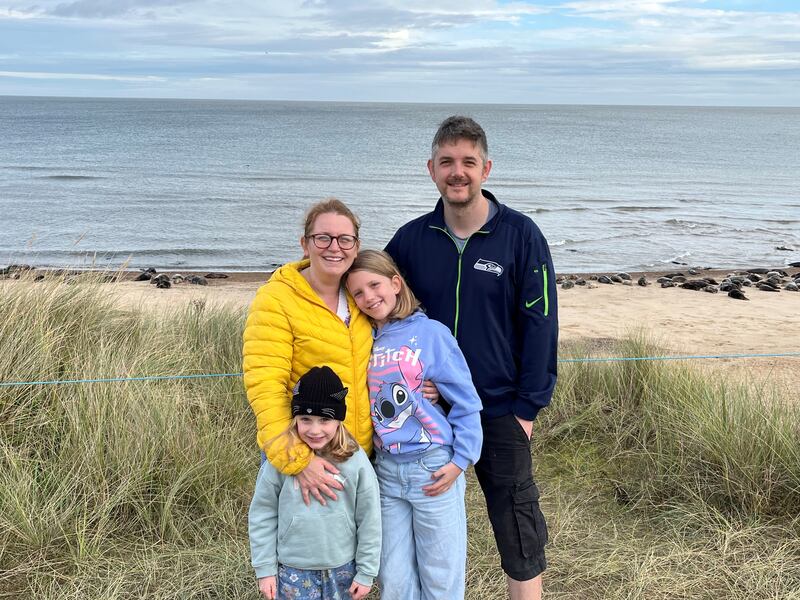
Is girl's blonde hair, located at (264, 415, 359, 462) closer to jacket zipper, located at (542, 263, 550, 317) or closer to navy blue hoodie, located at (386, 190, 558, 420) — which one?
navy blue hoodie, located at (386, 190, 558, 420)

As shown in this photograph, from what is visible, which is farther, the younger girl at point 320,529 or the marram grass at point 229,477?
the marram grass at point 229,477

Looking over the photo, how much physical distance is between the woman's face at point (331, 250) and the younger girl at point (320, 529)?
0.39 metres

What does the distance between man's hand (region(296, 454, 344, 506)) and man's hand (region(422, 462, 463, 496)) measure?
0.35 m

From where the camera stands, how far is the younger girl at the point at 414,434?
2.76 metres

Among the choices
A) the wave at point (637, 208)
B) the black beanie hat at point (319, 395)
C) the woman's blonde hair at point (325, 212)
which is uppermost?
the woman's blonde hair at point (325, 212)

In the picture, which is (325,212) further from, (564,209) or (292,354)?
(564,209)

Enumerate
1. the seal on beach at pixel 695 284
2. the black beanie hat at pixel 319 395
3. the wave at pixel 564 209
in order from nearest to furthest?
1. the black beanie hat at pixel 319 395
2. the seal on beach at pixel 695 284
3. the wave at pixel 564 209

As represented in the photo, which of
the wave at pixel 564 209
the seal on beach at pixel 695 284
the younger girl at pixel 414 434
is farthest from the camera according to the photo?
the wave at pixel 564 209

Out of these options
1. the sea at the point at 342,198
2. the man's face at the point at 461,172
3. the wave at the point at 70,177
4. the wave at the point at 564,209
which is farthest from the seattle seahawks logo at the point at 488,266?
the wave at the point at 70,177

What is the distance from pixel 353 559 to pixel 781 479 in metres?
2.85

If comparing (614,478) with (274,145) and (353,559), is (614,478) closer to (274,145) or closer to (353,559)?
(353,559)

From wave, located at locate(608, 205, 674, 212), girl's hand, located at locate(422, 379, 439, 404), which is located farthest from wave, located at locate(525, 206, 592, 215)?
girl's hand, located at locate(422, 379, 439, 404)

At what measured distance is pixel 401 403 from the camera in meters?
2.75

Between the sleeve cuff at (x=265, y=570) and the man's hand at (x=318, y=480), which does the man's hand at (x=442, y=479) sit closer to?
the man's hand at (x=318, y=480)
